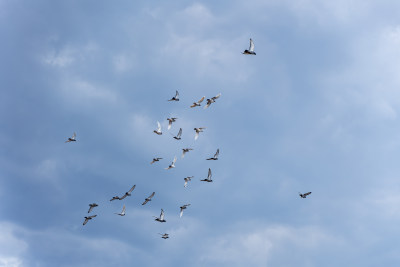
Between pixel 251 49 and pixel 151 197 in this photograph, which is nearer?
pixel 251 49

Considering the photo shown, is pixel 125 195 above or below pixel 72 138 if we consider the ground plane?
below

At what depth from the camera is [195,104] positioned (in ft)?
492

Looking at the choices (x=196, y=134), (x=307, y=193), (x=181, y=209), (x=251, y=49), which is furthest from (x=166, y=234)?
(x=251, y=49)

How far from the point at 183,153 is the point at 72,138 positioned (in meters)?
38.0

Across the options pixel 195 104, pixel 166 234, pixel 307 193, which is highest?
pixel 195 104

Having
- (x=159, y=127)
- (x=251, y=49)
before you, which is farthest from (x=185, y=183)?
(x=251, y=49)

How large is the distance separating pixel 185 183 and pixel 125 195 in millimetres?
21982

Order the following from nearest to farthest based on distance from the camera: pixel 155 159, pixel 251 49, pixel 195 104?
pixel 251 49 → pixel 195 104 → pixel 155 159

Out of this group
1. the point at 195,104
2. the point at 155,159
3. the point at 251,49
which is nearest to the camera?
the point at 251,49

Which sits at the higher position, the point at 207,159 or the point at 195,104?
the point at 195,104

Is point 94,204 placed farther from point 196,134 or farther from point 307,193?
point 307,193

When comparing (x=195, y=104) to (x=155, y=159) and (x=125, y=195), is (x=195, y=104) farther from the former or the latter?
(x=125, y=195)

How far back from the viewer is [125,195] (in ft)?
544

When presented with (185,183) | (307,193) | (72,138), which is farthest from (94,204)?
(307,193)
